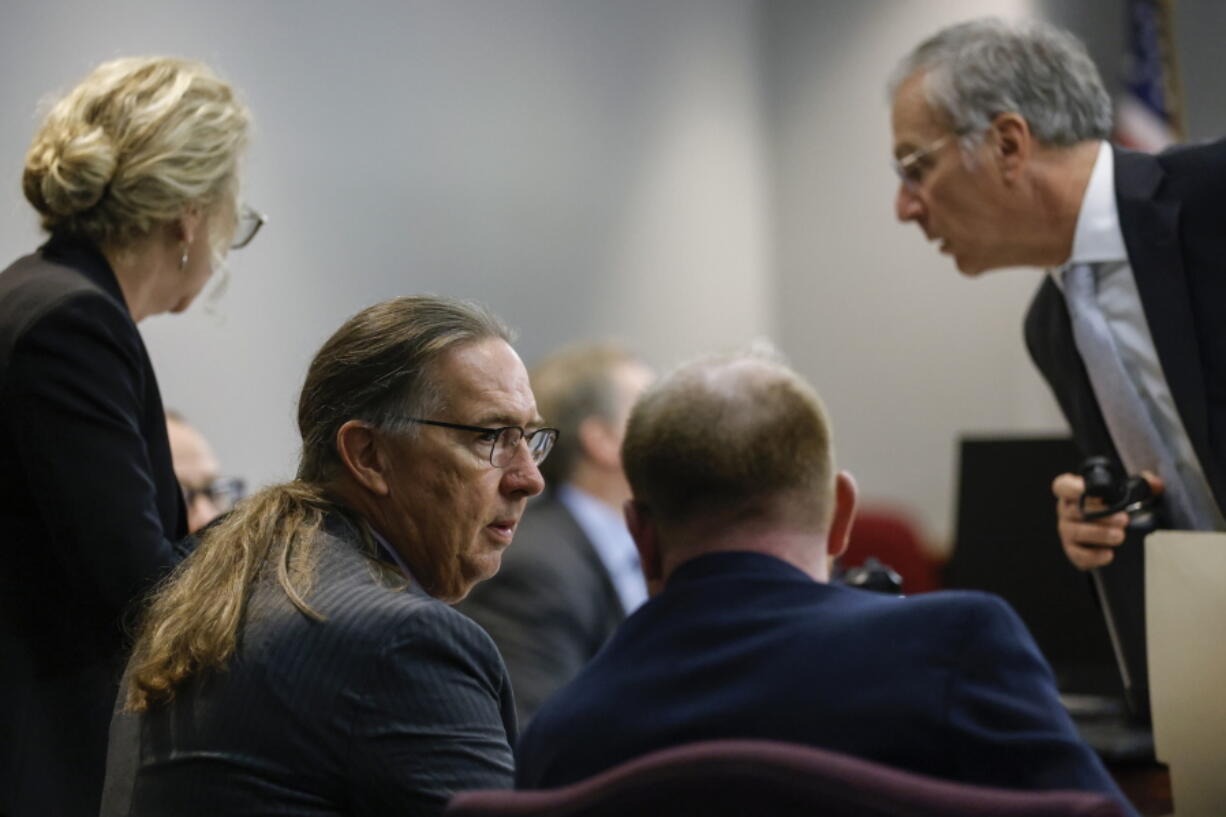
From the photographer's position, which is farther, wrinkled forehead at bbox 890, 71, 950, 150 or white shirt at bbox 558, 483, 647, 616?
white shirt at bbox 558, 483, 647, 616

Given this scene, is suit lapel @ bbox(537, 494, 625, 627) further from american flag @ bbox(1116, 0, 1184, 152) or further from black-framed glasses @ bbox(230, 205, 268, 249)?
american flag @ bbox(1116, 0, 1184, 152)

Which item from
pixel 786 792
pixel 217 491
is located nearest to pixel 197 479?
pixel 217 491

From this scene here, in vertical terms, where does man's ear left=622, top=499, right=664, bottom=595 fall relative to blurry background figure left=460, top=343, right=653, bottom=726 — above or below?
above

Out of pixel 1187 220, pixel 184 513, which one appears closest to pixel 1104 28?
pixel 1187 220

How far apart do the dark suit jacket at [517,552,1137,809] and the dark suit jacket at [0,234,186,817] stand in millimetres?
740

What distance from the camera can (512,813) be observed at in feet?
3.22

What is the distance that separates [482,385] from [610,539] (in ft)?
5.46

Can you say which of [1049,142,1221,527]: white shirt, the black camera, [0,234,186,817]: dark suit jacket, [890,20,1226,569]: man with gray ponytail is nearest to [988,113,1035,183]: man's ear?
[890,20,1226,569]: man with gray ponytail

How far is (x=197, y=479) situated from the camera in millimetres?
2914

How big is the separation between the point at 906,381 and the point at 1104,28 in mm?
1642

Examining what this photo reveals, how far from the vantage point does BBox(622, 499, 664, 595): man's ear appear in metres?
1.37

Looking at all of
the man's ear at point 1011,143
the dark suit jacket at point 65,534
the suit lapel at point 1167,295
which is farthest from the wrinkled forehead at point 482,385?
the man's ear at point 1011,143

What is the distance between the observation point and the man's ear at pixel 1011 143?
232cm

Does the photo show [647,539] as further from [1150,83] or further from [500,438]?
[1150,83]
